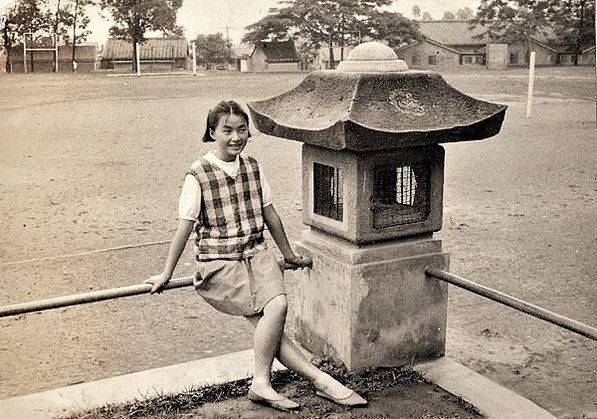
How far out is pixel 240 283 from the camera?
3.51 meters

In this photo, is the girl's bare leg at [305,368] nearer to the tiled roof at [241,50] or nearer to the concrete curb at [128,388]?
the concrete curb at [128,388]

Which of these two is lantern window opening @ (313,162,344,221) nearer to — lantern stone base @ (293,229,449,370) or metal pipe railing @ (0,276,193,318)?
lantern stone base @ (293,229,449,370)

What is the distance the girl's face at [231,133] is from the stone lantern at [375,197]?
0.30 meters

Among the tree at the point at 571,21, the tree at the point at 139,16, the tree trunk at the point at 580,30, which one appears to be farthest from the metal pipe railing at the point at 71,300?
the tree at the point at 139,16

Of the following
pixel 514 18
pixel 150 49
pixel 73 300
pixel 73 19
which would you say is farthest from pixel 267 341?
pixel 150 49

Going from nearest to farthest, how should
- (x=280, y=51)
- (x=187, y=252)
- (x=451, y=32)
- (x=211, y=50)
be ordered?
(x=187, y=252)
(x=280, y=51)
(x=451, y=32)
(x=211, y=50)

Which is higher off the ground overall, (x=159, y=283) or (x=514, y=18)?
(x=514, y=18)

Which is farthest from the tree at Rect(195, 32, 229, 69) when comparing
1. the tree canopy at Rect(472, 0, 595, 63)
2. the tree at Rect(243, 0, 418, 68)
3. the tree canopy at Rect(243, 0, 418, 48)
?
the tree canopy at Rect(472, 0, 595, 63)

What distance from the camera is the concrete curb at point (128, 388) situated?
139 inches

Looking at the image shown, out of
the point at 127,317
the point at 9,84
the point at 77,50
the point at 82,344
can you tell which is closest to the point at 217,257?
the point at 82,344

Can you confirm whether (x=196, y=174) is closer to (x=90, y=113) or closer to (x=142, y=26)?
(x=90, y=113)

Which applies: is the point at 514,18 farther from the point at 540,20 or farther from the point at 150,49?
the point at 150,49

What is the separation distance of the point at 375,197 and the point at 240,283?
0.82 metres

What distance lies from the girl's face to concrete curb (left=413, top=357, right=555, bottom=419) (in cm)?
147
